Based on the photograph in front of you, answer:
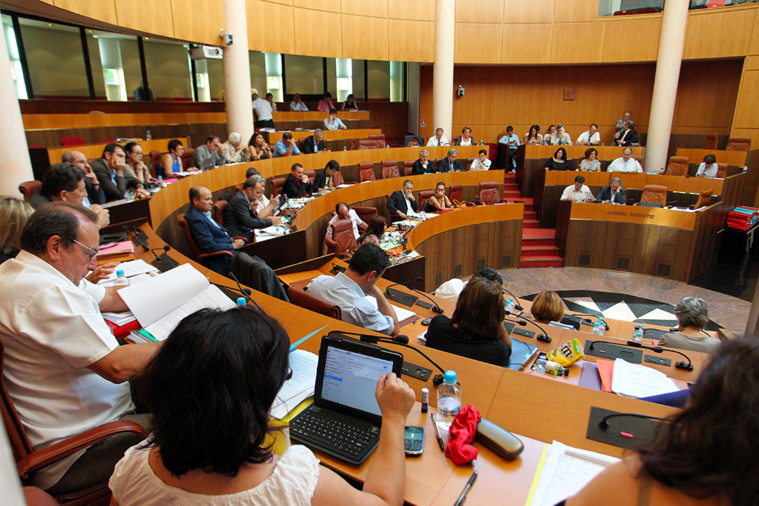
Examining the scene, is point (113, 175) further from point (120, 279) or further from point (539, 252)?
point (539, 252)

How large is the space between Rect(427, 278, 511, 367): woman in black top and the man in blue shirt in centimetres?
654

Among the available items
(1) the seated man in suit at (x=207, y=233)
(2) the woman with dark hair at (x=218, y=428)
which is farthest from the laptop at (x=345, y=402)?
(1) the seated man in suit at (x=207, y=233)

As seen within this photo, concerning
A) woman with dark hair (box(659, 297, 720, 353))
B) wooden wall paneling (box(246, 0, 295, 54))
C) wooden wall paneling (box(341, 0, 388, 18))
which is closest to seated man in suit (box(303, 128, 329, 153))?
wooden wall paneling (box(246, 0, 295, 54))

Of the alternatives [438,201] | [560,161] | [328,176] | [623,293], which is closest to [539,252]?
[623,293]

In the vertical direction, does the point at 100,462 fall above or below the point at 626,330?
above

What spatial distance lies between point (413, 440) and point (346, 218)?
16.0 feet

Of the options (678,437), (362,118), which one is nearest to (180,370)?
(678,437)

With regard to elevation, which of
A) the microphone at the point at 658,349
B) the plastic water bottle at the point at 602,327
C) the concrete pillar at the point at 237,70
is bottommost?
the plastic water bottle at the point at 602,327

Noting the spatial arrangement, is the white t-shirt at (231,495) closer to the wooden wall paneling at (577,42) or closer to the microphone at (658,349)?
the microphone at (658,349)

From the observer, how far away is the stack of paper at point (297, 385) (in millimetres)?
1629

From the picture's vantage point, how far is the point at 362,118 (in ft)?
41.8

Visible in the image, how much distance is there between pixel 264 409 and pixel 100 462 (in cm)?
86

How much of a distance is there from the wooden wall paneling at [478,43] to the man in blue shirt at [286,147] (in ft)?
21.5

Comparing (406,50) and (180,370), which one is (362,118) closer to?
(406,50)
